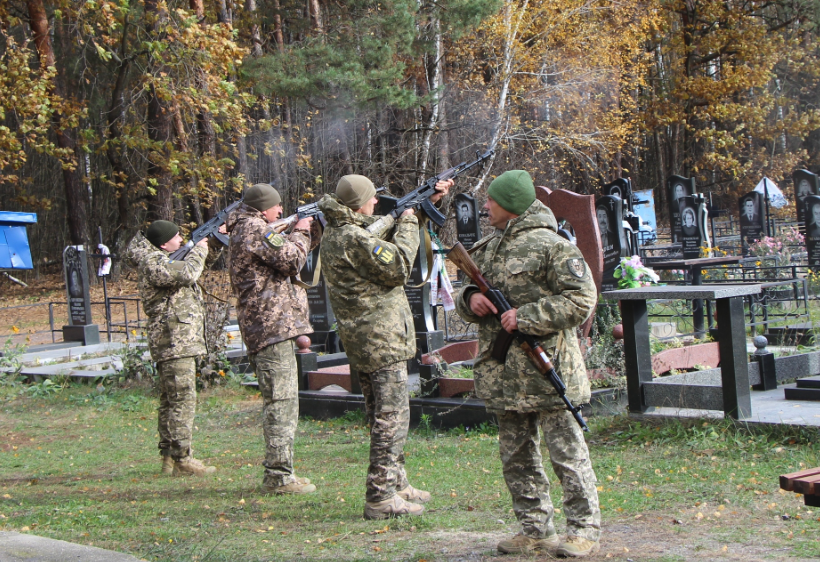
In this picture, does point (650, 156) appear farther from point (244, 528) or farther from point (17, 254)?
point (244, 528)

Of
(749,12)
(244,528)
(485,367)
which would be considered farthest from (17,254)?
(749,12)

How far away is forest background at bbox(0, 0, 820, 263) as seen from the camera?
2002 cm

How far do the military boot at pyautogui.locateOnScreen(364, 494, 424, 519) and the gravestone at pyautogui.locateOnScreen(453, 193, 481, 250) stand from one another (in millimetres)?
10300

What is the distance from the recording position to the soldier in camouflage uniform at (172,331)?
6.48 m

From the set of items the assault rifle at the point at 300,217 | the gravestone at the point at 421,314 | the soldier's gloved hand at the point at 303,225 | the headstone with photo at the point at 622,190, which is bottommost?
the gravestone at the point at 421,314

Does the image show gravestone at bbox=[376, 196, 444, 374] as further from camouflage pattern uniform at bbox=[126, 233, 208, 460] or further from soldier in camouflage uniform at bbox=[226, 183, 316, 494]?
soldier in camouflage uniform at bbox=[226, 183, 316, 494]

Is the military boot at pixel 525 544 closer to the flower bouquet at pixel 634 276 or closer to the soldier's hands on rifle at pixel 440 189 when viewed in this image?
the soldier's hands on rifle at pixel 440 189

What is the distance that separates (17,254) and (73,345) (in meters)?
1.96

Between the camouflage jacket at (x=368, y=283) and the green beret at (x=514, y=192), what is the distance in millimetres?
982

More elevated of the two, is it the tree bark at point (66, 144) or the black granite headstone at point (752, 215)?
the tree bark at point (66, 144)

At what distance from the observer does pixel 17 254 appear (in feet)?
51.1

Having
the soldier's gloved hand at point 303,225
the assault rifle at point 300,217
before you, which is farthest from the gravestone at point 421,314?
the soldier's gloved hand at point 303,225

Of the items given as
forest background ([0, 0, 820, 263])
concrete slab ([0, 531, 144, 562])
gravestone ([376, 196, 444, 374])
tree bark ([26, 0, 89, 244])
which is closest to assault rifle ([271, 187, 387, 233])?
concrete slab ([0, 531, 144, 562])

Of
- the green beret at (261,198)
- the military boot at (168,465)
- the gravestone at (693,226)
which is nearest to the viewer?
the green beret at (261,198)
